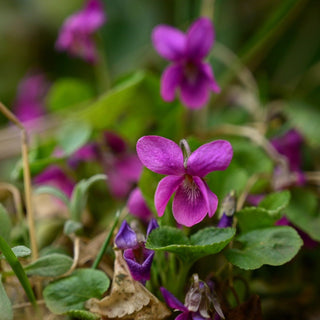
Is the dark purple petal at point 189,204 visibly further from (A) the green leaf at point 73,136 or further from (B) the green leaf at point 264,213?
(A) the green leaf at point 73,136

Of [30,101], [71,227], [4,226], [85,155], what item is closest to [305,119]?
[85,155]

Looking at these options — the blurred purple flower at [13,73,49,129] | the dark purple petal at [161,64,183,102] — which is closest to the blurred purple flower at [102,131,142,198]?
the dark purple petal at [161,64,183,102]

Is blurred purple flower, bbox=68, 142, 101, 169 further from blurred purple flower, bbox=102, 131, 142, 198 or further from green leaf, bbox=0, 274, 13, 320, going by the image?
green leaf, bbox=0, 274, 13, 320

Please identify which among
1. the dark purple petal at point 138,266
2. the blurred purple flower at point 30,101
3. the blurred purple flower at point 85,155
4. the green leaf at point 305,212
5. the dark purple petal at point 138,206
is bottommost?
the blurred purple flower at point 30,101

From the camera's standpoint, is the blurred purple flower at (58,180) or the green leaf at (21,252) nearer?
the green leaf at (21,252)

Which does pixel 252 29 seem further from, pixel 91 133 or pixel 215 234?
pixel 215 234

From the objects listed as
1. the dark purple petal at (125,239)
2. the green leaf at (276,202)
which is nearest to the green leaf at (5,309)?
the dark purple petal at (125,239)
